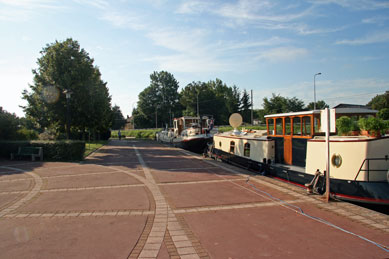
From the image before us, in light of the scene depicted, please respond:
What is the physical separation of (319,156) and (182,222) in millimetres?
5043

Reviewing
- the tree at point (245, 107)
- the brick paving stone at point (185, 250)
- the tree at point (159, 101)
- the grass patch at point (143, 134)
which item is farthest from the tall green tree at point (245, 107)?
the brick paving stone at point (185, 250)

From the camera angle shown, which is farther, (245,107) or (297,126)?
(245,107)

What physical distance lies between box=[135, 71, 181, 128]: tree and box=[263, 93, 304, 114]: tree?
124 feet

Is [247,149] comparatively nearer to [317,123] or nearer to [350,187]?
[317,123]

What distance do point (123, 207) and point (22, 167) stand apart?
1023 cm

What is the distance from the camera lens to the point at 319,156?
8539mm

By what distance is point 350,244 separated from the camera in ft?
16.0

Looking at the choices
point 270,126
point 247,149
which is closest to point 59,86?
point 247,149

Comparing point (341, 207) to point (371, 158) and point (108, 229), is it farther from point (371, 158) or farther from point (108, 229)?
point (108, 229)

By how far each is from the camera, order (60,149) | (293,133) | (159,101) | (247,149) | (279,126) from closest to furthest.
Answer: (293,133) < (279,126) < (247,149) < (60,149) < (159,101)

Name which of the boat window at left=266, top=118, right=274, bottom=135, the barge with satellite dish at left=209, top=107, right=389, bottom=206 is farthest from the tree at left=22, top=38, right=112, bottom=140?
the boat window at left=266, top=118, right=274, bottom=135

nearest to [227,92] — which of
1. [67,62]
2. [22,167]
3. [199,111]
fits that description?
[199,111]

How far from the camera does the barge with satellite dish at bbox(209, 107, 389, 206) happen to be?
712cm

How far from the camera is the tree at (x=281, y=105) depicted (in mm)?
35875
